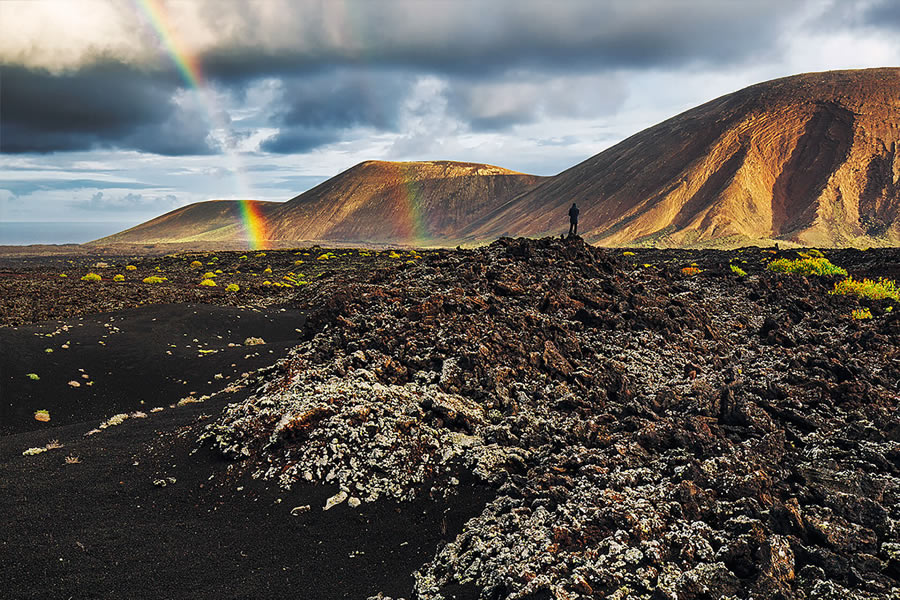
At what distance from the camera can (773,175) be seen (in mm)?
99000

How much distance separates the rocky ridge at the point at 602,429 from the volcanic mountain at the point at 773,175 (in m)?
76.3

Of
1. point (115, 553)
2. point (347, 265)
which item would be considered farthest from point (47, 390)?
point (347, 265)

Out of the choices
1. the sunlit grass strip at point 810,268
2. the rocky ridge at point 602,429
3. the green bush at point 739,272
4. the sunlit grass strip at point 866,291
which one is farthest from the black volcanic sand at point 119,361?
the sunlit grass strip at point 810,268

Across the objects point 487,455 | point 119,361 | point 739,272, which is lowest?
point 487,455

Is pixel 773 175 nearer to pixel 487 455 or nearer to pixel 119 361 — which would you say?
pixel 119 361

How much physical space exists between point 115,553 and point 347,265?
4047 centimetres

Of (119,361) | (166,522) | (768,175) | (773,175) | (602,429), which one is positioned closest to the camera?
(166,522)

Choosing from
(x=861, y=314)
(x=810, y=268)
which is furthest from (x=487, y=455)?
(x=810, y=268)

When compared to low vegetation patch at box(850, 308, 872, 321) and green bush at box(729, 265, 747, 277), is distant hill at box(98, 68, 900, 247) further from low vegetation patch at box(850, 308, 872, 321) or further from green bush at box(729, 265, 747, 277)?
low vegetation patch at box(850, 308, 872, 321)

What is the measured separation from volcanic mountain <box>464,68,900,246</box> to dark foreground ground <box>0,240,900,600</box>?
7705 centimetres

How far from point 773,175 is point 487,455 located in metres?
113

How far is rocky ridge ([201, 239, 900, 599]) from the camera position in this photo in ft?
15.9

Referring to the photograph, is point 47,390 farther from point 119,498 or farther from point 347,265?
point 347,265

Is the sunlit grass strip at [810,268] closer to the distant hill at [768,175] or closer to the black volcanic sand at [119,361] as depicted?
the black volcanic sand at [119,361]
